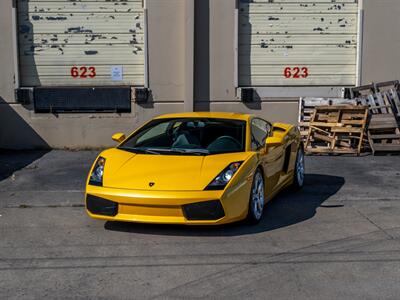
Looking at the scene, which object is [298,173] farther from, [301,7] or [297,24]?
[301,7]

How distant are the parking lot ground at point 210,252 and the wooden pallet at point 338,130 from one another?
339 centimetres

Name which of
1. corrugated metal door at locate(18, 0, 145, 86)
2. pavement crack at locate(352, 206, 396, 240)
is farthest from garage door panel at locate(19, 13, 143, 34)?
pavement crack at locate(352, 206, 396, 240)

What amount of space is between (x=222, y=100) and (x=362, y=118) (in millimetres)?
3006

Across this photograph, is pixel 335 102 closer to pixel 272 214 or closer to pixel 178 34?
pixel 178 34

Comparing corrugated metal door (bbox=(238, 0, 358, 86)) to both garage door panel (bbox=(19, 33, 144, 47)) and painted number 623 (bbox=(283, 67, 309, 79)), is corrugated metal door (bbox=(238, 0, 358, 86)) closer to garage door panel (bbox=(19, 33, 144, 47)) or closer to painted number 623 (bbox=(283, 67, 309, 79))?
painted number 623 (bbox=(283, 67, 309, 79))

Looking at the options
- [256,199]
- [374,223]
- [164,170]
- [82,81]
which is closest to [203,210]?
[164,170]

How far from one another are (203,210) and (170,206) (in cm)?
34

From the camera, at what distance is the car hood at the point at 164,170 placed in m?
6.08

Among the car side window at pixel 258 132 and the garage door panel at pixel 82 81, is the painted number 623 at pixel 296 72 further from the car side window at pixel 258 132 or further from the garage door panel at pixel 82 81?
the car side window at pixel 258 132

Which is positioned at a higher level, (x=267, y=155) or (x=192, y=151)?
(x=192, y=151)

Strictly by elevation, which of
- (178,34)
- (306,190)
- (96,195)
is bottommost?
(306,190)

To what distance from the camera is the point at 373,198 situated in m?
8.23

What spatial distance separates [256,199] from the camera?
21.8 ft

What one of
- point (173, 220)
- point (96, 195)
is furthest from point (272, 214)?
point (96, 195)
